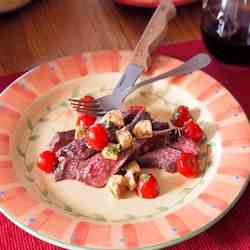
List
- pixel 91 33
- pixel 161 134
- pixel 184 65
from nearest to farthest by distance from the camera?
1. pixel 161 134
2. pixel 184 65
3. pixel 91 33

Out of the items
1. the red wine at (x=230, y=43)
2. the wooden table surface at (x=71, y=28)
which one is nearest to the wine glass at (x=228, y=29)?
the red wine at (x=230, y=43)

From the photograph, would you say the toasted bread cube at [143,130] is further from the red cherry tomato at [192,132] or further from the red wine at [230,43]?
the red wine at [230,43]

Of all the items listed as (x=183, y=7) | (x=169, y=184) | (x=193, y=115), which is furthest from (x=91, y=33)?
(x=169, y=184)

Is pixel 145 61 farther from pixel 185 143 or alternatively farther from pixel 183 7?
pixel 183 7

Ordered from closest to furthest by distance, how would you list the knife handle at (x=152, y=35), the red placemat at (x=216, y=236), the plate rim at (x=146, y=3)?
1. the red placemat at (x=216, y=236)
2. the knife handle at (x=152, y=35)
3. the plate rim at (x=146, y=3)

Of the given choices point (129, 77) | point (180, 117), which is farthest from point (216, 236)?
point (129, 77)

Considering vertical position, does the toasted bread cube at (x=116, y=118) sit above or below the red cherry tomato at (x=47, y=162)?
above

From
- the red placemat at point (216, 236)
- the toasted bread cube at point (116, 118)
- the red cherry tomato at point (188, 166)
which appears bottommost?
the red placemat at point (216, 236)
